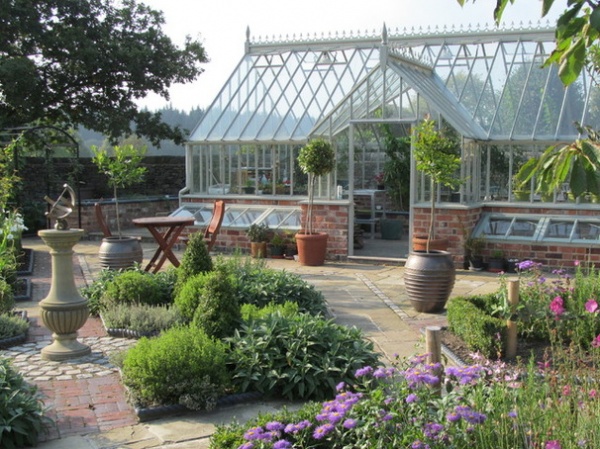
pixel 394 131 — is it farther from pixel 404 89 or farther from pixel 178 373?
pixel 178 373

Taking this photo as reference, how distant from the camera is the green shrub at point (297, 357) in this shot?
5.24 metres

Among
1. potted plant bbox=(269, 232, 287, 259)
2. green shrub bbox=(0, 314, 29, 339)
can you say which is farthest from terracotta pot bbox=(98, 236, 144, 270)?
potted plant bbox=(269, 232, 287, 259)

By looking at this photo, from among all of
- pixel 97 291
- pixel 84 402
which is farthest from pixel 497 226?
pixel 84 402

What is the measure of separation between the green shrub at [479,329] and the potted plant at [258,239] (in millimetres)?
7194

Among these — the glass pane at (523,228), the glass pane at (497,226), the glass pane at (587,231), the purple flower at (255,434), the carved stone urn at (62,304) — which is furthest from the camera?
the glass pane at (497,226)

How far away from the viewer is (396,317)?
820 cm

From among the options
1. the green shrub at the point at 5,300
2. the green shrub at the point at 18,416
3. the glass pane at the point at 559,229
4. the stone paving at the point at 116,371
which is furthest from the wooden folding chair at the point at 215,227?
the green shrub at the point at 18,416

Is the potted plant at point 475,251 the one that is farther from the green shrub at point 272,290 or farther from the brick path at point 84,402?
the brick path at point 84,402

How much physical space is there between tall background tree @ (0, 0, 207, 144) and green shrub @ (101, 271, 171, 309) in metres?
10.6

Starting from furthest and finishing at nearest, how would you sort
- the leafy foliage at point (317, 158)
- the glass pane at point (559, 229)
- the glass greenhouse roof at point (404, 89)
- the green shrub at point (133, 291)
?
1. the glass greenhouse roof at point (404, 89)
2. the leafy foliage at point (317, 158)
3. the glass pane at point (559, 229)
4. the green shrub at point (133, 291)

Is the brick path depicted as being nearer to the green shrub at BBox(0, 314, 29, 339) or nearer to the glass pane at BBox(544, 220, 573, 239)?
the green shrub at BBox(0, 314, 29, 339)

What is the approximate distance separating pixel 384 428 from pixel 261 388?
1.96m

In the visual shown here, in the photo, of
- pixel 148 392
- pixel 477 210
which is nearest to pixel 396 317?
pixel 148 392

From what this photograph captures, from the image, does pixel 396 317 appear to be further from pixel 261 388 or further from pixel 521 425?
pixel 521 425
